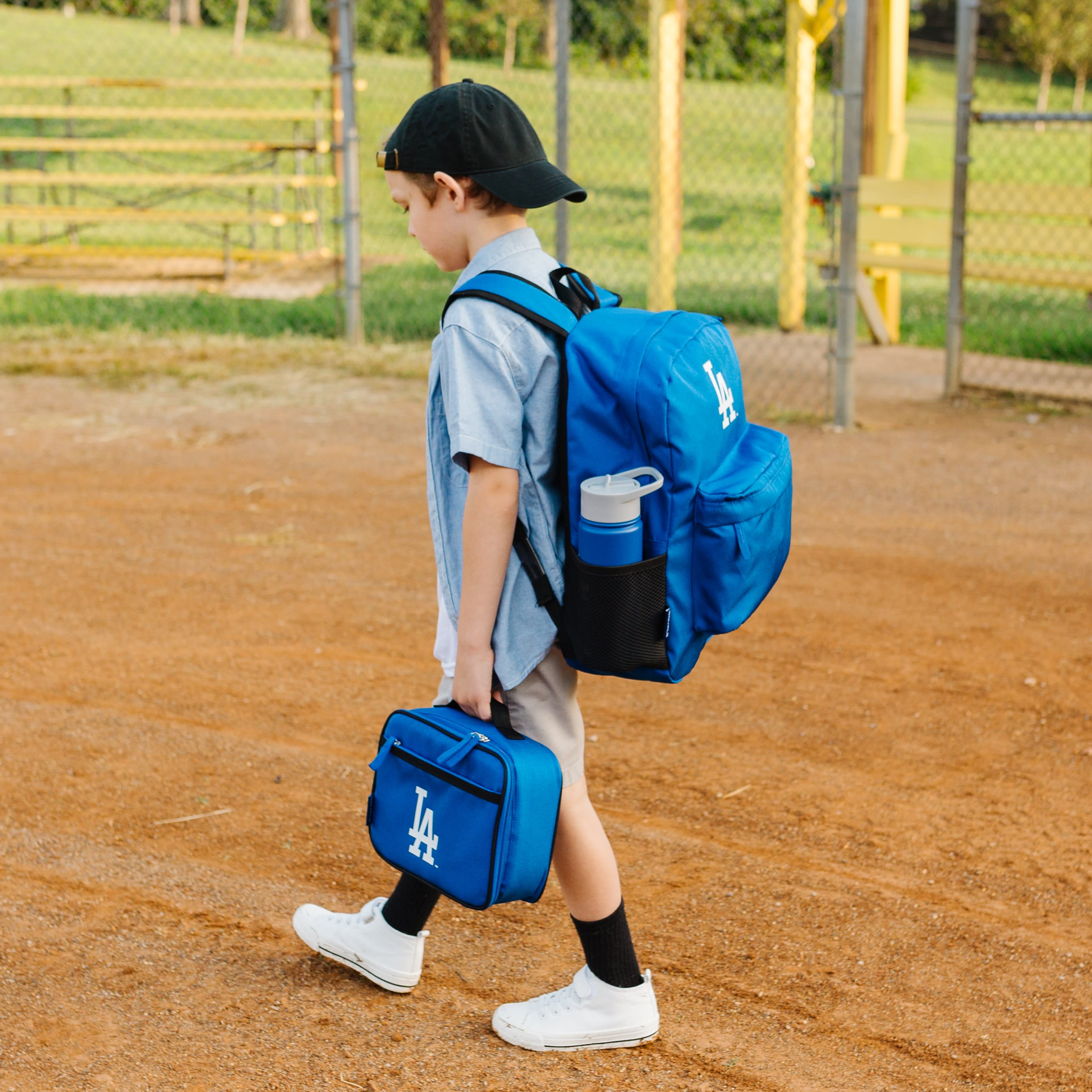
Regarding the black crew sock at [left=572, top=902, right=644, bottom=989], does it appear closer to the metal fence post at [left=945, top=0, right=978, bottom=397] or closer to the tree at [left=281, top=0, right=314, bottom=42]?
the metal fence post at [left=945, top=0, right=978, bottom=397]

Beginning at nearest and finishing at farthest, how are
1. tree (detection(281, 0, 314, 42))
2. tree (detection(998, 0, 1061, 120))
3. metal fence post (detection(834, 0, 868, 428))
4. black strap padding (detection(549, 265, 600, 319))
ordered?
black strap padding (detection(549, 265, 600, 319)) < metal fence post (detection(834, 0, 868, 428)) < tree (detection(281, 0, 314, 42)) < tree (detection(998, 0, 1061, 120))

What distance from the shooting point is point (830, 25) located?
9.41 meters

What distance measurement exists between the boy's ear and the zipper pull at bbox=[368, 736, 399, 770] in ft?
3.02

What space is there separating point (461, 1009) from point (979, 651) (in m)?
2.47

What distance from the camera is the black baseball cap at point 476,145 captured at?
2.04 m

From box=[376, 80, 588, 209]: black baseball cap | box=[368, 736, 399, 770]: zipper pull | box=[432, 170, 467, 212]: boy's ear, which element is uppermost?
box=[376, 80, 588, 209]: black baseball cap

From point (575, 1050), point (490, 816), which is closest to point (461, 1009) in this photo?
point (575, 1050)

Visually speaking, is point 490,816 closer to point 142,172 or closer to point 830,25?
point 830,25

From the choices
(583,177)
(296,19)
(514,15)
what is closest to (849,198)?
(583,177)

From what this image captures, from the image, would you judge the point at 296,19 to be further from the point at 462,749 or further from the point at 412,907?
the point at 462,749

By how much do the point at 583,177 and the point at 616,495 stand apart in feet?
59.1

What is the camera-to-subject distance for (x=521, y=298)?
6.75 ft

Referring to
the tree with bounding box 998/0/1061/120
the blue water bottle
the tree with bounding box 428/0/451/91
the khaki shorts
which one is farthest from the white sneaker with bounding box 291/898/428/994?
the tree with bounding box 998/0/1061/120

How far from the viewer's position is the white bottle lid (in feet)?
6.37
